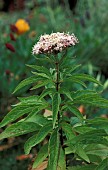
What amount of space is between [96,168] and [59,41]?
63cm

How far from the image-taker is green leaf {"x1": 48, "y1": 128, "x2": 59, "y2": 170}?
2195 mm

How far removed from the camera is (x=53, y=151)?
223 cm

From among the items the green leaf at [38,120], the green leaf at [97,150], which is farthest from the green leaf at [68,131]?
→ the green leaf at [97,150]

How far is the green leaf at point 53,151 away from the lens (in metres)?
2.20

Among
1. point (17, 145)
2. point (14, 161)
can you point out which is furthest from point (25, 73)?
point (14, 161)

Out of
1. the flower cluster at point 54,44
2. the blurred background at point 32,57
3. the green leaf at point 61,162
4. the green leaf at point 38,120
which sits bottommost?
the green leaf at point 61,162

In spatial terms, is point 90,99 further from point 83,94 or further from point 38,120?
point 38,120

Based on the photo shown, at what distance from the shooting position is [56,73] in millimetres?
2297

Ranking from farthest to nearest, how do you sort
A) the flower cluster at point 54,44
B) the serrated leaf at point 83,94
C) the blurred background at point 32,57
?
the blurred background at point 32,57
the serrated leaf at point 83,94
the flower cluster at point 54,44

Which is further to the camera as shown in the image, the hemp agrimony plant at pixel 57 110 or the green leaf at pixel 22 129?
the green leaf at pixel 22 129

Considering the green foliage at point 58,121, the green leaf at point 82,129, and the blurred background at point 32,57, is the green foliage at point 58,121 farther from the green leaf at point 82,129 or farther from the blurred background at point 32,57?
the blurred background at point 32,57

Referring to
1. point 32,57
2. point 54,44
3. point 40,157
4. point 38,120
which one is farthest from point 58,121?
point 32,57

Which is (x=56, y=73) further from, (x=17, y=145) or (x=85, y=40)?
(x=85, y=40)

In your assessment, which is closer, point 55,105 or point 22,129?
point 55,105
